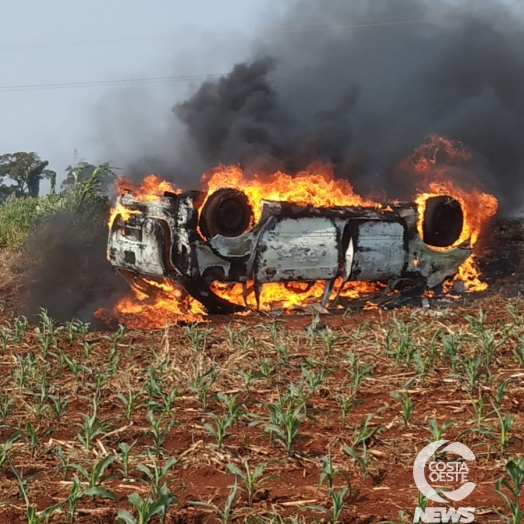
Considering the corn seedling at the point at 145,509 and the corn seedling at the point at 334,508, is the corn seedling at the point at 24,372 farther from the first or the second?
the corn seedling at the point at 334,508

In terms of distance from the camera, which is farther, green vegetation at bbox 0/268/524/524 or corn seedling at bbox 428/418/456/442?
corn seedling at bbox 428/418/456/442

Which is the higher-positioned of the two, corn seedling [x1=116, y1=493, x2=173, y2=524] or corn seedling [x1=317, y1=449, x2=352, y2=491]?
corn seedling [x1=116, y1=493, x2=173, y2=524]

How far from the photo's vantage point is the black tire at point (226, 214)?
Result: 7.41 meters

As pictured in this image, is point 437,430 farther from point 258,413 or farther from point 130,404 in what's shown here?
point 130,404

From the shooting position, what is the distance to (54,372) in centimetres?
520

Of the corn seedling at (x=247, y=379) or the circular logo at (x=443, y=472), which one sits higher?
the corn seedling at (x=247, y=379)

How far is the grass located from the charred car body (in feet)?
4.53

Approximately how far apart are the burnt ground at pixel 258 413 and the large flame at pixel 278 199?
4.71ft

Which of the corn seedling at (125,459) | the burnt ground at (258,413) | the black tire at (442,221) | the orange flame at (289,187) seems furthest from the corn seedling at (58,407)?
the black tire at (442,221)

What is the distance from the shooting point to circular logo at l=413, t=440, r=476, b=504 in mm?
2822

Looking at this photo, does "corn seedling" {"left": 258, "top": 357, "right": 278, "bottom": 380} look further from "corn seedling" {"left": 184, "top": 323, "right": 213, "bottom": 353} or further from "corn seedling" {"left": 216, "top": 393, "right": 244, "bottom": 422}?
"corn seedling" {"left": 184, "top": 323, "right": 213, "bottom": 353}

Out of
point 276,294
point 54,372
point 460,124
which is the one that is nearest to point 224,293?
point 276,294

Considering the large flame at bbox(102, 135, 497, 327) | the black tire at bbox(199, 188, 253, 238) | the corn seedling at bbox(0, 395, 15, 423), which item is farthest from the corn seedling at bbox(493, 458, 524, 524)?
the large flame at bbox(102, 135, 497, 327)

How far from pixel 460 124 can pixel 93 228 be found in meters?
7.46
